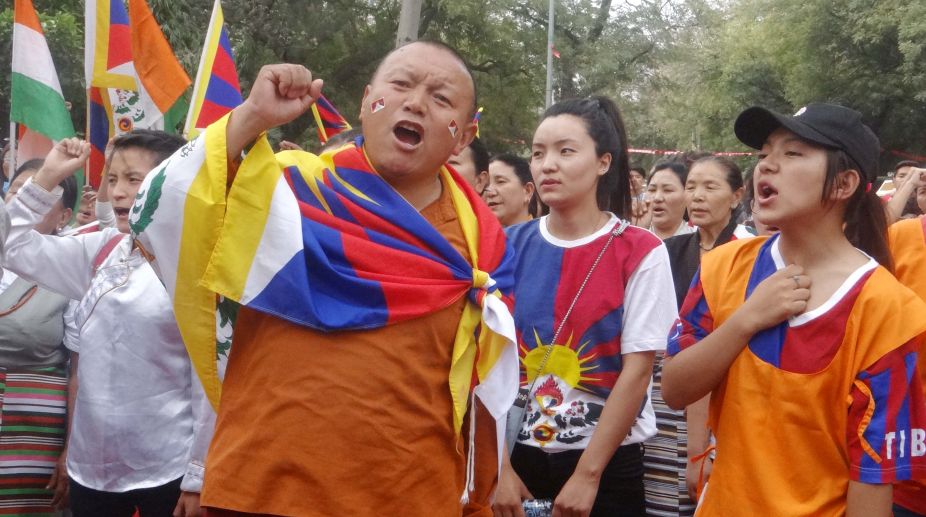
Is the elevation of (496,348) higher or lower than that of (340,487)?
higher

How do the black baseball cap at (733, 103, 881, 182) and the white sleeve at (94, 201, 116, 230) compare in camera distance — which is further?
the white sleeve at (94, 201, 116, 230)

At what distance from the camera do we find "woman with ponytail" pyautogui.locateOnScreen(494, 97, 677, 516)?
320cm

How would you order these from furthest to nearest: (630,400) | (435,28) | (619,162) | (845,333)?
(435,28), (619,162), (630,400), (845,333)

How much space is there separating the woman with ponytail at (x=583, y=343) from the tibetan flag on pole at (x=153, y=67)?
10.7ft

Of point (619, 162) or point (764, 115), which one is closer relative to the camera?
point (764, 115)

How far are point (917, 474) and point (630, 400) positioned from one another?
942 mm

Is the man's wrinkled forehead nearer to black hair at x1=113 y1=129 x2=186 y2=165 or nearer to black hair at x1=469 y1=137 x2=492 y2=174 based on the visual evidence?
black hair at x1=113 y1=129 x2=186 y2=165

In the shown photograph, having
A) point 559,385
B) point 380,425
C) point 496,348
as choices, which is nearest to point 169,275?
point 380,425

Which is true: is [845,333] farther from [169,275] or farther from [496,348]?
[169,275]

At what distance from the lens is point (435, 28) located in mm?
26016

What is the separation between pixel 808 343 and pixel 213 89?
391 cm

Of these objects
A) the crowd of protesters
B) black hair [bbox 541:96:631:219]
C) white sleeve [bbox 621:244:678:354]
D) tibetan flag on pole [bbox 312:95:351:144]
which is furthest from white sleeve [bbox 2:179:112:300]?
tibetan flag on pole [bbox 312:95:351:144]

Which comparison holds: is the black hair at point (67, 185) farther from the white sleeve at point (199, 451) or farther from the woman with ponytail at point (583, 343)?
the woman with ponytail at point (583, 343)

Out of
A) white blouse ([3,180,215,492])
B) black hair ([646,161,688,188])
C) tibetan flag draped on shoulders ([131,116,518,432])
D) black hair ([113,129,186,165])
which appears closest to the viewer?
tibetan flag draped on shoulders ([131,116,518,432])
